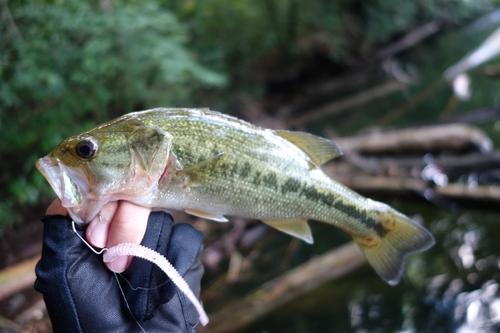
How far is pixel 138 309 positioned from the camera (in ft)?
5.74

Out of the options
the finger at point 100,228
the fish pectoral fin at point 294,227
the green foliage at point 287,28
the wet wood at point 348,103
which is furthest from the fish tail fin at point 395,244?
the green foliage at point 287,28

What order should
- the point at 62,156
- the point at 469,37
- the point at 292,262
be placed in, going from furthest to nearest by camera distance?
the point at 469,37, the point at 292,262, the point at 62,156

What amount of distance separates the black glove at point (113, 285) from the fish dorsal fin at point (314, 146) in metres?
0.75

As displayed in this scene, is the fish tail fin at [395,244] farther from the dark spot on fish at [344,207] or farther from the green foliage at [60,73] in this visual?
the green foliage at [60,73]

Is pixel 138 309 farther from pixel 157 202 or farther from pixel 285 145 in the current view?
pixel 285 145

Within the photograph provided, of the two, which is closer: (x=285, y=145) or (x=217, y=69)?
(x=285, y=145)

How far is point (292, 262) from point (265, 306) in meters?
1.45

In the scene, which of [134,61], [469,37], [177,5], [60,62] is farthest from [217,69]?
[469,37]

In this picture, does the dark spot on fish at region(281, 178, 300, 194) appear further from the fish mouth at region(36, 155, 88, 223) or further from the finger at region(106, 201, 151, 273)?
the fish mouth at region(36, 155, 88, 223)

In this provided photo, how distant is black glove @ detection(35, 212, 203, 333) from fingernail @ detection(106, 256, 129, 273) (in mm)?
35

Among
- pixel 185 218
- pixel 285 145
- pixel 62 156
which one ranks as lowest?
pixel 185 218

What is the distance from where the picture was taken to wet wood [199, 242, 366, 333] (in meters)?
4.23

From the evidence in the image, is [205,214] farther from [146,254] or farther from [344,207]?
[344,207]

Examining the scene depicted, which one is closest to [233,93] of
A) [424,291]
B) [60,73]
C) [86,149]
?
[60,73]
